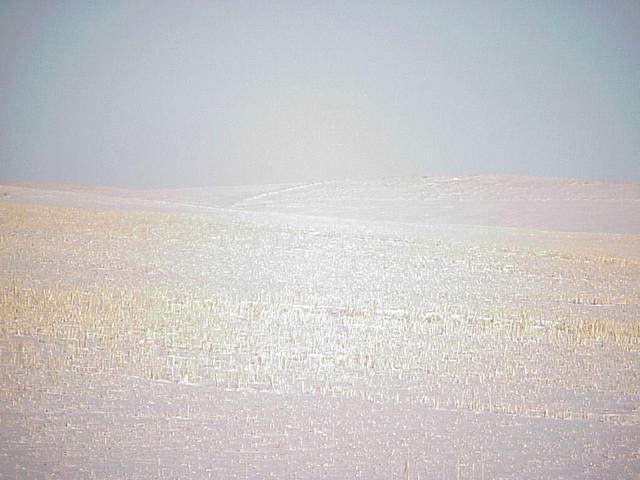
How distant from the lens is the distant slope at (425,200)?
12781 millimetres

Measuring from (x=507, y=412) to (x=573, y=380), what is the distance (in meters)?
0.72

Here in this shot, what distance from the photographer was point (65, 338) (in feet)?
16.3

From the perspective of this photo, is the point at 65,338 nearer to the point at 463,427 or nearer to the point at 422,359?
the point at 422,359

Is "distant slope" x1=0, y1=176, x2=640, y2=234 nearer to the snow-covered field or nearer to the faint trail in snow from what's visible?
the faint trail in snow

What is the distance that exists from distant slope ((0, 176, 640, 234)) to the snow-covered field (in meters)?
2.21

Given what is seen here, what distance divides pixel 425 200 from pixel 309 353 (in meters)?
9.79

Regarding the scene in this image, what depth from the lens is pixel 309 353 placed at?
4.93 m

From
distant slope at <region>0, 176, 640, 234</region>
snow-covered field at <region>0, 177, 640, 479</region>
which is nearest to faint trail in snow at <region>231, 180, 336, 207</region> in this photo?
distant slope at <region>0, 176, 640, 234</region>

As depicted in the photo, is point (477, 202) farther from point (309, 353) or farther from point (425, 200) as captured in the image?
point (309, 353)

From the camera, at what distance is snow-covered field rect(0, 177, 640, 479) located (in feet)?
11.4

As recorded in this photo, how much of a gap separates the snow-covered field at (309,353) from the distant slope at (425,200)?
221cm

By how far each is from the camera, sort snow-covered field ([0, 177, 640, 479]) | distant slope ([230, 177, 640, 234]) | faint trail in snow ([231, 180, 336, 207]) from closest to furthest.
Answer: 1. snow-covered field ([0, 177, 640, 479])
2. distant slope ([230, 177, 640, 234])
3. faint trail in snow ([231, 180, 336, 207])

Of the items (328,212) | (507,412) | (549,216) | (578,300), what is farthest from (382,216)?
(507,412)

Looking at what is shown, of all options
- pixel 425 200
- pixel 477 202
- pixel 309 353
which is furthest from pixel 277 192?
pixel 309 353
